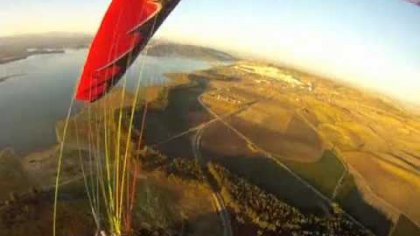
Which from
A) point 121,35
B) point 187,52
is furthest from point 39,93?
point 121,35

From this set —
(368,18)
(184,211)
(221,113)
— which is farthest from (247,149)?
(368,18)

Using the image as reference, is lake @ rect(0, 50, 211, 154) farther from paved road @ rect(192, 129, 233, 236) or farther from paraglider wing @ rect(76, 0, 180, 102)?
paraglider wing @ rect(76, 0, 180, 102)

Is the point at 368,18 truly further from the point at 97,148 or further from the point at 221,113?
the point at 97,148

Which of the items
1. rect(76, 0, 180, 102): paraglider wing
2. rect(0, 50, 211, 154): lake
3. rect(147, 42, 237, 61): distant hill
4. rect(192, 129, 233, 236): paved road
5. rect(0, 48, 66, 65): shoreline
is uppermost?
rect(76, 0, 180, 102): paraglider wing

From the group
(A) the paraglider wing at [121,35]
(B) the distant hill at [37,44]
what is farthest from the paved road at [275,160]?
(A) the paraglider wing at [121,35]

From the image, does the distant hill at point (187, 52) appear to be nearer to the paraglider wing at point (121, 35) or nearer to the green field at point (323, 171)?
the green field at point (323, 171)

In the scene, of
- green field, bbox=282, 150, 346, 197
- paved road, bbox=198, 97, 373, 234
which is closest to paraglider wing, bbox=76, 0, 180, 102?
paved road, bbox=198, 97, 373, 234

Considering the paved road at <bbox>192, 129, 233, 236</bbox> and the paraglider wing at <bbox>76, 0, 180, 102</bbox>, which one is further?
the paved road at <bbox>192, 129, 233, 236</bbox>
